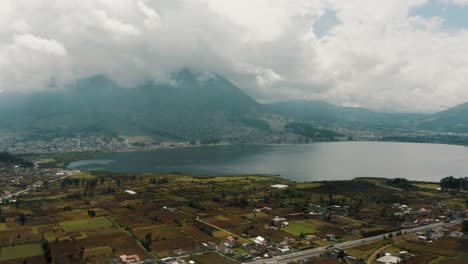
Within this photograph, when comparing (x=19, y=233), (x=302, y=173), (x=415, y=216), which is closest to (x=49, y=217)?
(x=19, y=233)

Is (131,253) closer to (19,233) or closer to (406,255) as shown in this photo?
(19,233)

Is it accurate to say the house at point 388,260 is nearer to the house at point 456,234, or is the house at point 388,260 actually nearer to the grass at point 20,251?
the house at point 456,234

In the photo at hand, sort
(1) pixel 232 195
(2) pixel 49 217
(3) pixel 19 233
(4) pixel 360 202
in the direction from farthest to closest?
(1) pixel 232 195 → (4) pixel 360 202 → (2) pixel 49 217 → (3) pixel 19 233

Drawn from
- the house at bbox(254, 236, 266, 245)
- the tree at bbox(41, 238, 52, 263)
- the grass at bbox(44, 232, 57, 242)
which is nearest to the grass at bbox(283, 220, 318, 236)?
the house at bbox(254, 236, 266, 245)

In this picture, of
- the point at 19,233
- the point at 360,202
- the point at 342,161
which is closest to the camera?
the point at 19,233

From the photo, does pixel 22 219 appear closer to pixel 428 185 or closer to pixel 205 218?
pixel 205 218
